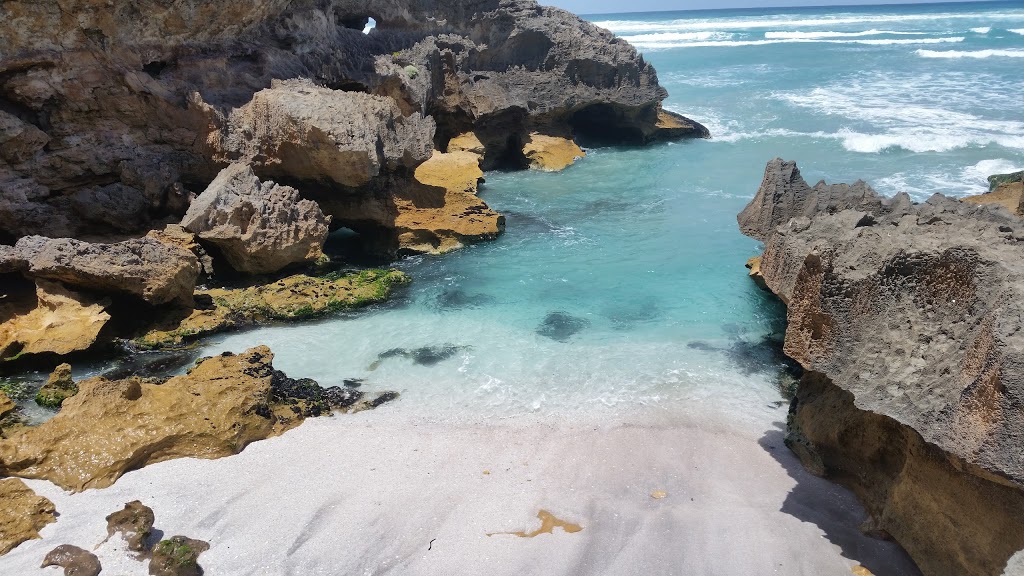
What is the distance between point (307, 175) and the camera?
12.9 meters

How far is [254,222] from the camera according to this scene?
11.4 meters

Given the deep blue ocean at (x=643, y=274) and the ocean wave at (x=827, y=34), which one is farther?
the ocean wave at (x=827, y=34)

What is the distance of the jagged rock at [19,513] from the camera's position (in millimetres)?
5988

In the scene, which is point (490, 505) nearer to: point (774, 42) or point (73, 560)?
point (73, 560)

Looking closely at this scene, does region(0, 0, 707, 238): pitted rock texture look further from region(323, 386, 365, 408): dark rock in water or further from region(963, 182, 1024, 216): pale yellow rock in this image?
region(963, 182, 1024, 216): pale yellow rock

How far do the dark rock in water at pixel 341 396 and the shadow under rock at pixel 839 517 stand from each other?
5216mm

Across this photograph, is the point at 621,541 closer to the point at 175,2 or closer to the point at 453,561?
the point at 453,561

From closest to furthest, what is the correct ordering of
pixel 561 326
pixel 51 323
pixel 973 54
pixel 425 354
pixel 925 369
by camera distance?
1. pixel 925 369
2. pixel 51 323
3. pixel 425 354
4. pixel 561 326
5. pixel 973 54

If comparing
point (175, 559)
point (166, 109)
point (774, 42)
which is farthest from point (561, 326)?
point (774, 42)

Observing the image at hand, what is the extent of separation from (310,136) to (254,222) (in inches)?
74.3

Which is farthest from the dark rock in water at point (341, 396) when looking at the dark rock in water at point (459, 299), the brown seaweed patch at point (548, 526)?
the brown seaweed patch at point (548, 526)

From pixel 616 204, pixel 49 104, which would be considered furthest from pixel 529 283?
pixel 49 104

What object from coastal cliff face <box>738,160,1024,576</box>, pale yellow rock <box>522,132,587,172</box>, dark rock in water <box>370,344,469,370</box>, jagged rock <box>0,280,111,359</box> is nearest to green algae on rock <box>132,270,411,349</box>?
jagged rock <box>0,280,111,359</box>

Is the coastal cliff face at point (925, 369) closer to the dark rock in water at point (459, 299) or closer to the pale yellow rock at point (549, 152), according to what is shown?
the dark rock in water at point (459, 299)
